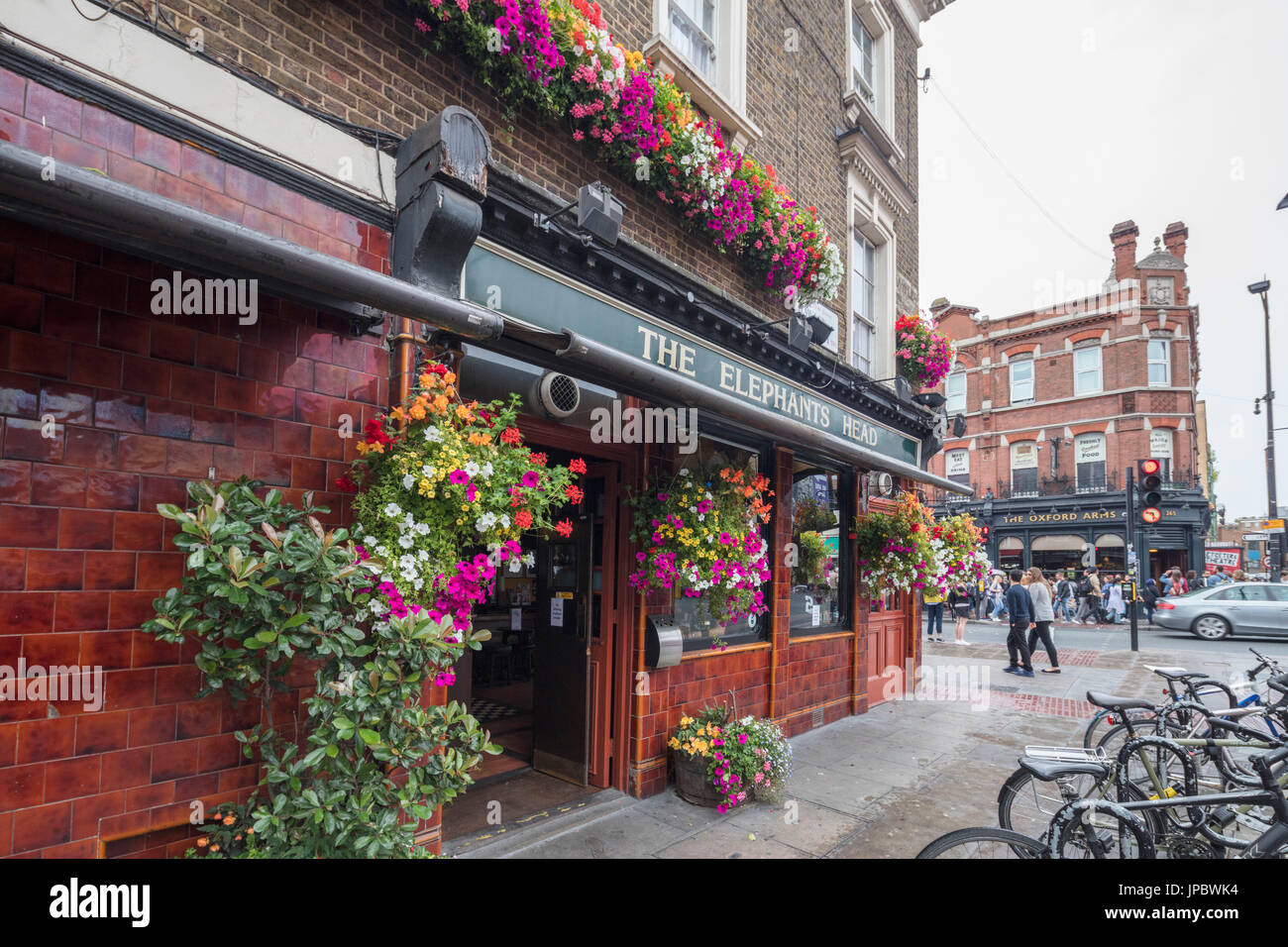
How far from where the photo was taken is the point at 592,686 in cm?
584

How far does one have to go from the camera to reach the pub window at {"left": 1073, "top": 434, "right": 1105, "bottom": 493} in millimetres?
27406

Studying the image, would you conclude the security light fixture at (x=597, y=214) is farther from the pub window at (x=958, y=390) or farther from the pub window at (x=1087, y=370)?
the pub window at (x=958, y=390)

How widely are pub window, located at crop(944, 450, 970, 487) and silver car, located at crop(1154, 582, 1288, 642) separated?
13767 mm

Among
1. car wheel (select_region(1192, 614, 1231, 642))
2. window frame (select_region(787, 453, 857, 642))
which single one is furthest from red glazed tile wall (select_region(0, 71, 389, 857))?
car wheel (select_region(1192, 614, 1231, 642))

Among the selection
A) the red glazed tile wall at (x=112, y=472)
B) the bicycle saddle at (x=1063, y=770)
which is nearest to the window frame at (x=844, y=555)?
the bicycle saddle at (x=1063, y=770)

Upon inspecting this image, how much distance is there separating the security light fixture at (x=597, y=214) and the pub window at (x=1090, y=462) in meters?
29.3

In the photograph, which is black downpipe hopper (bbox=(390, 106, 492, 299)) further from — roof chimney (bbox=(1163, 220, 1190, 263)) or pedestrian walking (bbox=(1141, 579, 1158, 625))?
roof chimney (bbox=(1163, 220, 1190, 263))

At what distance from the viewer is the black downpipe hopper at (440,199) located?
12.0 ft

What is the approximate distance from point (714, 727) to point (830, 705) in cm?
332

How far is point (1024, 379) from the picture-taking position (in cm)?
2994

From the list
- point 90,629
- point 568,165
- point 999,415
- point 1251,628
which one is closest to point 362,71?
point 568,165

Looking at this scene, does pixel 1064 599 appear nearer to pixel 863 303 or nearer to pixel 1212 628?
pixel 1212 628

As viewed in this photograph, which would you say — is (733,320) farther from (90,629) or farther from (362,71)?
(90,629)

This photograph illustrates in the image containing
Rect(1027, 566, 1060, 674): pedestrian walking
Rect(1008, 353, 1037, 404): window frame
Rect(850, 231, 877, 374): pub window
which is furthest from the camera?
Rect(1008, 353, 1037, 404): window frame
